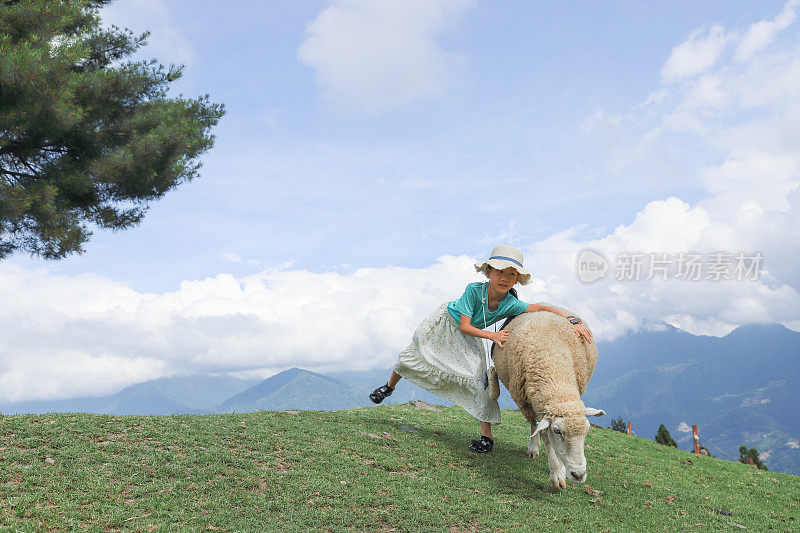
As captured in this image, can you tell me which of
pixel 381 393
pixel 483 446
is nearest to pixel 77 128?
pixel 381 393

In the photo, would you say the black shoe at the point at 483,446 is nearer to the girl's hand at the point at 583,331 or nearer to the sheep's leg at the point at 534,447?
the sheep's leg at the point at 534,447

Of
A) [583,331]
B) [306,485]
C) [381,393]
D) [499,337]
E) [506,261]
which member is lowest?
[306,485]

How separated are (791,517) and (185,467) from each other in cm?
1058

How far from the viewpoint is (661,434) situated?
23969 mm

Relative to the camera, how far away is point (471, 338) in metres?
8.98

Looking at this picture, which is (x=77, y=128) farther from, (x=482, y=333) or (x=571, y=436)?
(x=571, y=436)

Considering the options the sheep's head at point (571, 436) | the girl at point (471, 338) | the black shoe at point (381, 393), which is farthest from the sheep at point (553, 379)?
the black shoe at point (381, 393)

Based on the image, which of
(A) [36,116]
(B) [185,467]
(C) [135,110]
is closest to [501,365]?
(B) [185,467]

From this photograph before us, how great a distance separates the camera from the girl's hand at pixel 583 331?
8.28 metres

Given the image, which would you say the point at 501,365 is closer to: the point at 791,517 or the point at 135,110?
the point at 791,517

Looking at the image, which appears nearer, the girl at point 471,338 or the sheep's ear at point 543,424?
the sheep's ear at point 543,424

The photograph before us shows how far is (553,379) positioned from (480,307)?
1.93 metres

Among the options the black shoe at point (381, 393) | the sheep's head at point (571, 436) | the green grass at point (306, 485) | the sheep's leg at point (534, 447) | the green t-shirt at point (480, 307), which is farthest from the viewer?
the black shoe at point (381, 393)

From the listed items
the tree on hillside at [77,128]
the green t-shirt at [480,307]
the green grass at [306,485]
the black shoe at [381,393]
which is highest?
the tree on hillside at [77,128]
